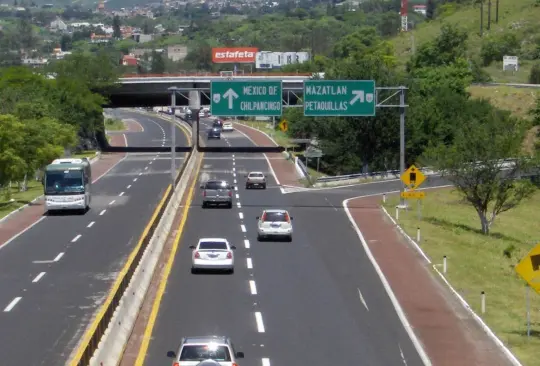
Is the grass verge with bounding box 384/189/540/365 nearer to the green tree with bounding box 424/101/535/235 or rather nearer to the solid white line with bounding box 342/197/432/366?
the green tree with bounding box 424/101/535/235

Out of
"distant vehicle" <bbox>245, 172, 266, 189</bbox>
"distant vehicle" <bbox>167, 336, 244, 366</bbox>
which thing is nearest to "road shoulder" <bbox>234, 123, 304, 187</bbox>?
"distant vehicle" <bbox>245, 172, 266, 189</bbox>

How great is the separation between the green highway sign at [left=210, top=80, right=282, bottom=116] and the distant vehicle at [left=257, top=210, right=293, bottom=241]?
12987 mm

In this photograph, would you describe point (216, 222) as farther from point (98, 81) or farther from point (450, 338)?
point (98, 81)

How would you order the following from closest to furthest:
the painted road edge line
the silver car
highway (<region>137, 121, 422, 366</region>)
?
the painted road edge line → highway (<region>137, 121, 422, 366</region>) → the silver car

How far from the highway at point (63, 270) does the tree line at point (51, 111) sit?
487 cm

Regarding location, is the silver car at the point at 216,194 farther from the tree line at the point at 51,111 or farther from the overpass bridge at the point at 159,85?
the overpass bridge at the point at 159,85

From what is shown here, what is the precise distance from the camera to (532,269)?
28.6 metres

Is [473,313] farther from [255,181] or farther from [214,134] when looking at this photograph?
[214,134]

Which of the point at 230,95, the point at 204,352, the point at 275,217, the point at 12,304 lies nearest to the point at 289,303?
the point at 12,304

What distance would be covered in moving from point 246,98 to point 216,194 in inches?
224

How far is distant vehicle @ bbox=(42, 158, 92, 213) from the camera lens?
55.6 m

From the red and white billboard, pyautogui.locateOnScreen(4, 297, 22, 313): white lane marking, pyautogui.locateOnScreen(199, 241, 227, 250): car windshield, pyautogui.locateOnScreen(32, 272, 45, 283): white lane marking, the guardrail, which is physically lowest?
pyautogui.locateOnScreen(32, 272, 45, 283): white lane marking

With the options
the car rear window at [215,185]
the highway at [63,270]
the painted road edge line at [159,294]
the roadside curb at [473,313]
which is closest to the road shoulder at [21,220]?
the highway at [63,270]

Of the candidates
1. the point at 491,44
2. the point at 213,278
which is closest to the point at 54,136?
the point at 213,278
